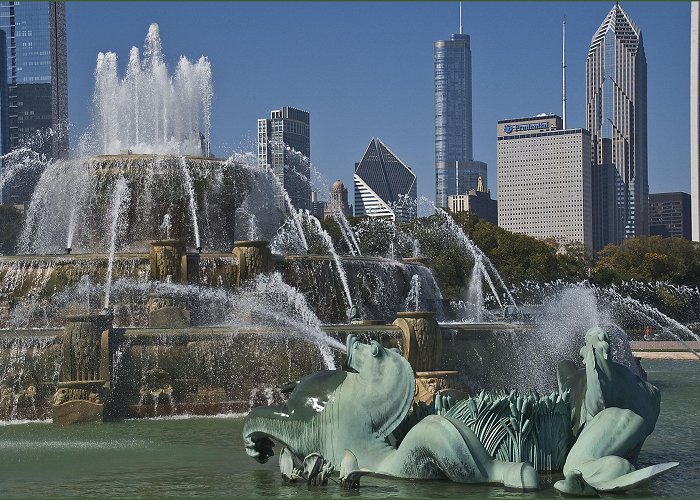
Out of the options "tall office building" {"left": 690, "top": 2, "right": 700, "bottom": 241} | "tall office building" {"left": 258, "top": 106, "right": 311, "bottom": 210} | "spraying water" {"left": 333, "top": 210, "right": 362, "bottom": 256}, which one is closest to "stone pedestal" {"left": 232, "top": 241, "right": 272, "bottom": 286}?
"spraying water" {"left": 333, "top": 210, "right": 362, "bottom": 256}

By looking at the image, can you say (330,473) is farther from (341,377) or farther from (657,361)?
(657,361)

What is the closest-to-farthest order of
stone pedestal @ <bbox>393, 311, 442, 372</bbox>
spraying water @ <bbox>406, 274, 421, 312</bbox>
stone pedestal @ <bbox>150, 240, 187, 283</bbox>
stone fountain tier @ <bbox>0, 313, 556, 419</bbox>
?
stone fountain tier @ <bbox>0, 313, 556, 419</bbox> → stone pedestal @ <bbox>393, 311, 442, 372</bbox> → stone pedestal @ <bbox>150, 240, 187, 283</bbox> → spraying water @ <bbox>406, 274, 421, 312</bbox>

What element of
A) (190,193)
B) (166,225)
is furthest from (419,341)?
(190,193)

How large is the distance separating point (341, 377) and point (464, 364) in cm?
1010

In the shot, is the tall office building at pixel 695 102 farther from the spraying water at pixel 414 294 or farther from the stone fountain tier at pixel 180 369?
the stone fountain tier at pixel 180 369

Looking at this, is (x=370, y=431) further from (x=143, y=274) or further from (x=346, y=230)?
(x=346, y=230)

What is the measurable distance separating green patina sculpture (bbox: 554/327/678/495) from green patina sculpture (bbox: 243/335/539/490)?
54cm

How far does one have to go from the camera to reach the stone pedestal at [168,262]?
79.1 ft

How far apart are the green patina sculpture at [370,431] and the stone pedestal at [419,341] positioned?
7947 millimetres

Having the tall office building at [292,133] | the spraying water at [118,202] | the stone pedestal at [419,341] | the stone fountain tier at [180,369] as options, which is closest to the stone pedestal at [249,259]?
the stone fountain tier at [180,369]

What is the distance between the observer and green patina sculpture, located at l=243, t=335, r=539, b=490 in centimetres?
1186

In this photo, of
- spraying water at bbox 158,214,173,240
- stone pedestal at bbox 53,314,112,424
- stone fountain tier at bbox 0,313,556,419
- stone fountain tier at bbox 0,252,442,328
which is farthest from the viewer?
spraying water at bbox 158,214,173,240

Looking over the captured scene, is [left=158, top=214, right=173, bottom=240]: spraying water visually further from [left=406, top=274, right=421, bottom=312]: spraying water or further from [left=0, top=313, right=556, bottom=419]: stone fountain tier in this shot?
[left=0, top=313, right=556, bottom=419]: stone fountain tier

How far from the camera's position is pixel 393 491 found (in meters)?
11.8
